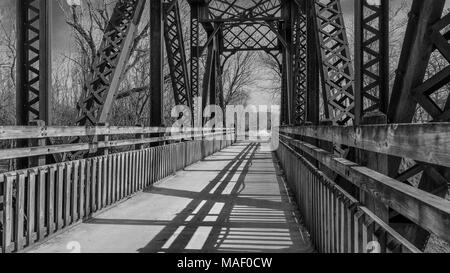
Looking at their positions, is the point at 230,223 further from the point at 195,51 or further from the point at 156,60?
the point at 195,51

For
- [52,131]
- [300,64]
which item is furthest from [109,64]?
[300,64]

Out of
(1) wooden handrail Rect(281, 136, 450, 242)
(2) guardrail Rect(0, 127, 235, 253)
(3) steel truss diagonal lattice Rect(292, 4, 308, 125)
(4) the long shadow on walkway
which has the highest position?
(3) steel truss diagonal lattice Rect(292, 4, 308, 125)

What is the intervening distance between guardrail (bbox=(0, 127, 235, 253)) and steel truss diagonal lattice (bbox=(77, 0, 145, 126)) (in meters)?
0.54

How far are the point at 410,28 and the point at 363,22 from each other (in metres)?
1.54

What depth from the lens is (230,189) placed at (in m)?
9.30

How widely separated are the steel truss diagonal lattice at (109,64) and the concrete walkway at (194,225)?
167cm

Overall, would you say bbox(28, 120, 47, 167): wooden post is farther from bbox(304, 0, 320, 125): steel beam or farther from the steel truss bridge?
bbox(304, 0, 320, 125): steel beam

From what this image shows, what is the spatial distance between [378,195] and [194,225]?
379 centimetres

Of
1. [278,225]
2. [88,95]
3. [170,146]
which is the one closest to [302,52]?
[170,146]

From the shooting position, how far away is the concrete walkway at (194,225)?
4795 mm

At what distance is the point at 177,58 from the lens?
15055mm

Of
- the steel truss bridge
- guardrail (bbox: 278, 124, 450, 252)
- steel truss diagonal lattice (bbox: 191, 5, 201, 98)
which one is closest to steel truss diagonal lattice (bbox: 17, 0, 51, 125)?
the steel truss bridge

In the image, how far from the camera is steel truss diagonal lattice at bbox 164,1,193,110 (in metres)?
14.1
